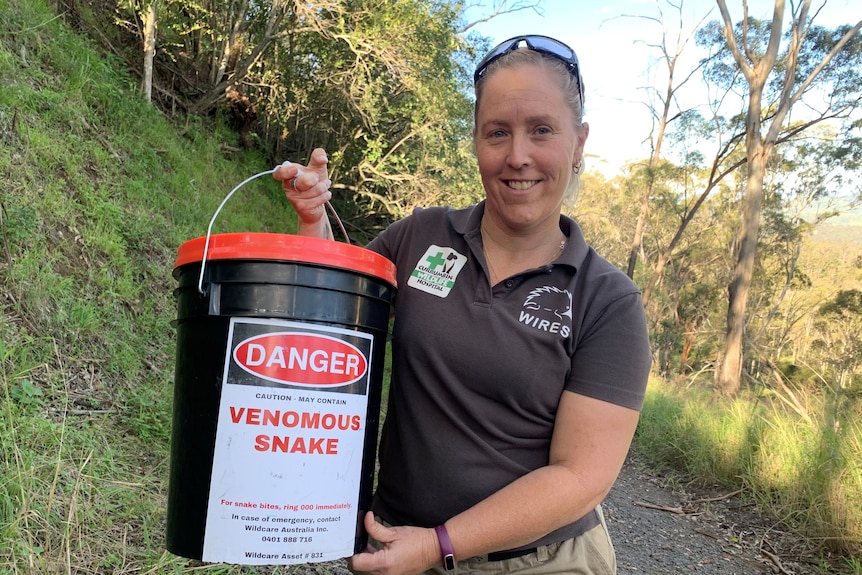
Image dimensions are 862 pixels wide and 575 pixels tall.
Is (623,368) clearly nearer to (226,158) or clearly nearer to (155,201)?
(155,201)

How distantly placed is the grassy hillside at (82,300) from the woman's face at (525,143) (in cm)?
166

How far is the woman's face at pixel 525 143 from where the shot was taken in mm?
1393

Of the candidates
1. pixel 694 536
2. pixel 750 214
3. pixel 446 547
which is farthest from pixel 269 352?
pixel 750 214

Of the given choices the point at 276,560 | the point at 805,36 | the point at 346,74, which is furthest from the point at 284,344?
the point at 805,36

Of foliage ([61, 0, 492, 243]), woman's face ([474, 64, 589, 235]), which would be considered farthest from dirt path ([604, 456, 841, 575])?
foliage ([61, 0, 492, 243])

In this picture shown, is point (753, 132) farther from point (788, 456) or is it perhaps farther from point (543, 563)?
point (543, 563)

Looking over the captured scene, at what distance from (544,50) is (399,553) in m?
1.21

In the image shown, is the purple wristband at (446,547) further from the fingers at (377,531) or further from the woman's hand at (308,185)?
the woman's hand at (308,185)

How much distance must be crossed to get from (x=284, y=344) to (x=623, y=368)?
2.43 ft

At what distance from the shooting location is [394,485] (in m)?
1.45

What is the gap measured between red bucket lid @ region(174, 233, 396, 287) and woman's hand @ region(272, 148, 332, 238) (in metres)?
0.30

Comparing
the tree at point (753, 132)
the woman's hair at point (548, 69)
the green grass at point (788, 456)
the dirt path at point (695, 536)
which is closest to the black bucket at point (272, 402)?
the woman's hair at point (548, 69)

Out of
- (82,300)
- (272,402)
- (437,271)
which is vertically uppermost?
(437,271)

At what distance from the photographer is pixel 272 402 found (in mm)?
1128
